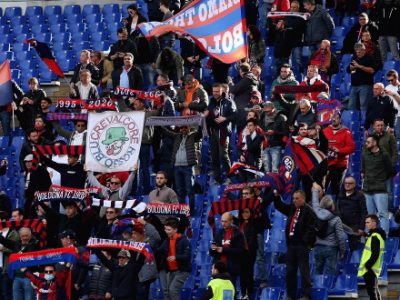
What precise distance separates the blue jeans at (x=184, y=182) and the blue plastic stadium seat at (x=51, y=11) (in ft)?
31.7

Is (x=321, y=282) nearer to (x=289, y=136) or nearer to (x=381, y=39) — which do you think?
(x=289, y=136)

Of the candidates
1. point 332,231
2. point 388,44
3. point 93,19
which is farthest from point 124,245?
point 93,19

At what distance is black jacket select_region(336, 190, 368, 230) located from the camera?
2398cm

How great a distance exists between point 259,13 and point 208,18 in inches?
143

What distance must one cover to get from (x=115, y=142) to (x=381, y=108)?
3775mm

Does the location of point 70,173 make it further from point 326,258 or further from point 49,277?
point 326,258

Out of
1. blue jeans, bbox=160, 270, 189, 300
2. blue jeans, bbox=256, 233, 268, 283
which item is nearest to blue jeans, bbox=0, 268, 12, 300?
blue jeans, bbox=160, 270, 189, 300

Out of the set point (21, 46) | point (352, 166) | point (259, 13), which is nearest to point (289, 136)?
point (352, 166)

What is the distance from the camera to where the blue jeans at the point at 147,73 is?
29969 mm

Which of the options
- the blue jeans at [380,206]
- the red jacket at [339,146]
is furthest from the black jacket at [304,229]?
the red jacket at [339,146]

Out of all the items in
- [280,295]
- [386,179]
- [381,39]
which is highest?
[381,39]

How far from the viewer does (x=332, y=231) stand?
2362cm

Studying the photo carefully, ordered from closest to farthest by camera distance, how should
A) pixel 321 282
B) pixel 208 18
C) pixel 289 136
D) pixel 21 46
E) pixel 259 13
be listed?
pixel 321 282, pixel 289 136, pixel 208 18, pixel 259 13, pixel 21 46

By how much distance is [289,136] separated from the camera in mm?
25641
